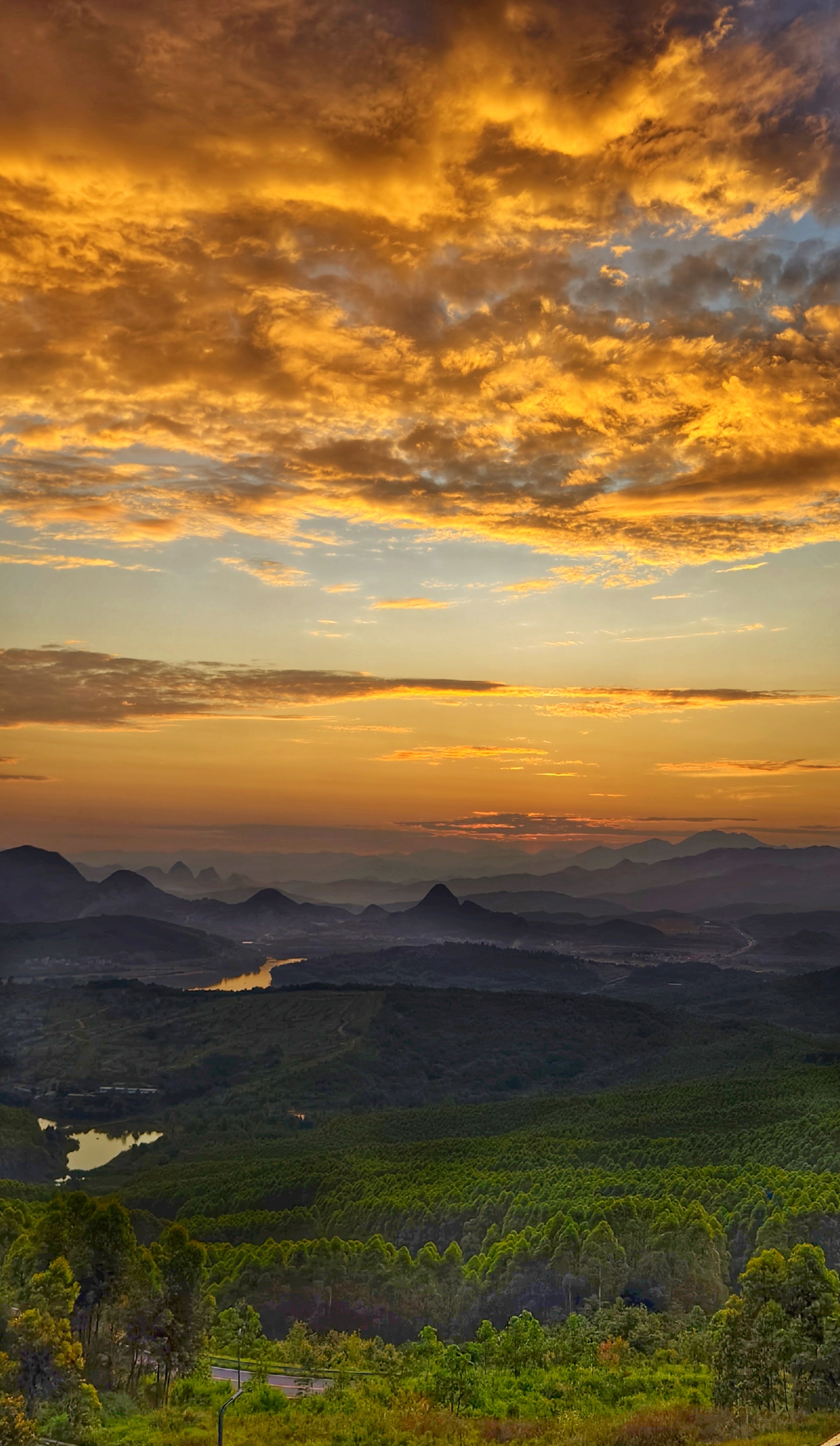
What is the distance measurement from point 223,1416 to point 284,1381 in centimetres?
1377

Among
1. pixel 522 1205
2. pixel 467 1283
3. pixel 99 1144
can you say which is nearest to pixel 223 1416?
pixel 467 1283

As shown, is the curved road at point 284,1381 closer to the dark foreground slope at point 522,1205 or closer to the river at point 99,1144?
the dark foreground slope at point 522,1205

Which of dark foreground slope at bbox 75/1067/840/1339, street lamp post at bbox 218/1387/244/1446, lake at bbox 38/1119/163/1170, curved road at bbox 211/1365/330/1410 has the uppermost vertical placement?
street lamp post at bbox 218/1387/244/1446

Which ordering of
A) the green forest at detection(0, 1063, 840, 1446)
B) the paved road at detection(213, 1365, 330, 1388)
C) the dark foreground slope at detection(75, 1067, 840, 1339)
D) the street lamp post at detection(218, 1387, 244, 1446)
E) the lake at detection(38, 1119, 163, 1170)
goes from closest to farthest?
the street lamp post at detection(218, 1387, 244, 1446) → the green forest at detection(0, 1063, 840, 1446) → the paved road at detection(213, 1365, 330, 1388) → the dark foreground slope at detection(75, 1067, 840, 1339) → the lake at detection(38, 1119, 163, 1170)

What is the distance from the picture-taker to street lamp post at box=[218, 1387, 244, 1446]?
109 feet

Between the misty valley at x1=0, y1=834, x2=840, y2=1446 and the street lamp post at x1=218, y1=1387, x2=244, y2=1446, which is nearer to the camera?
the street lamp post at x1=218, y1=1387, x2=244, y2=1446

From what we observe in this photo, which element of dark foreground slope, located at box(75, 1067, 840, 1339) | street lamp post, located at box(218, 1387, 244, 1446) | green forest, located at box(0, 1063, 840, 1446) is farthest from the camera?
dark foreground slope, located at box(75, 1067, 840, 1339)

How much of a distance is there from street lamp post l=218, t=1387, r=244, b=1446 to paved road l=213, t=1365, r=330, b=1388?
7.67 feet

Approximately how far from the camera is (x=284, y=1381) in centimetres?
4947

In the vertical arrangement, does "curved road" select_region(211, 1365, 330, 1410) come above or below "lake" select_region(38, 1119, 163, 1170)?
above

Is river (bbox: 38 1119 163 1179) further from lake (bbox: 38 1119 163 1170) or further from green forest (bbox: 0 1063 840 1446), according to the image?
green forest (bbox: 0 1063 840 1446)

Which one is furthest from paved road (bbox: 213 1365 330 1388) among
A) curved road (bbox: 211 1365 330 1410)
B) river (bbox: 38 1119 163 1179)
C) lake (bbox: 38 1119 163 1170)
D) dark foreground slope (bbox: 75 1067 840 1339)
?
lake (bbox: 38 1119 163 1170)

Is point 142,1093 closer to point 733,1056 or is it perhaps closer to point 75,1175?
point 75,1175

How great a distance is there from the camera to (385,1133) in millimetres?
Answer: 140250
